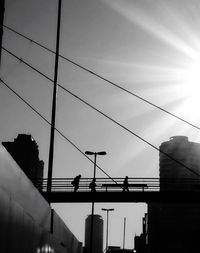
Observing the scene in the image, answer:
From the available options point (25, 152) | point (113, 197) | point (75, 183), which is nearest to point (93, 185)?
point (75, 183)

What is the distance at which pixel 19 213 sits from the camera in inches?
417

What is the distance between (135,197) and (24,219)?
69.6ft

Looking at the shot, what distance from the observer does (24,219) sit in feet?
36.8

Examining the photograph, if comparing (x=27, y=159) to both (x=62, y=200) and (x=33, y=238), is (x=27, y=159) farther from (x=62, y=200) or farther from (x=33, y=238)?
(x=33, y=238)

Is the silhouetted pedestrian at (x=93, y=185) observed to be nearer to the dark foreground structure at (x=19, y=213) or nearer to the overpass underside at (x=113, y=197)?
the overpass underside at (x=113, y=197)

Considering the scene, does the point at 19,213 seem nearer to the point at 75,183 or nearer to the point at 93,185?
the point at 93,185

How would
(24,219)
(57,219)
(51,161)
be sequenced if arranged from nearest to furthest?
(24,219) < (57,219) < (51,161)

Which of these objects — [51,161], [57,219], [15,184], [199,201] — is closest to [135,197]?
[199,201]

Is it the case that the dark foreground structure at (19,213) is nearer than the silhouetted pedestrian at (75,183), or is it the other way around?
the dark foreground structure at (19,213)

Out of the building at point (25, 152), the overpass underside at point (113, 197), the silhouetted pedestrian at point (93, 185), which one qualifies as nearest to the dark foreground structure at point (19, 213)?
the overpass underside at point (113, 197)

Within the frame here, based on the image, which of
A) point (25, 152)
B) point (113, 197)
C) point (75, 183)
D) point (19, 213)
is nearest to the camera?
point (19, 213)

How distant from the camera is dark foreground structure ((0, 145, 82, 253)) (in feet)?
30.3

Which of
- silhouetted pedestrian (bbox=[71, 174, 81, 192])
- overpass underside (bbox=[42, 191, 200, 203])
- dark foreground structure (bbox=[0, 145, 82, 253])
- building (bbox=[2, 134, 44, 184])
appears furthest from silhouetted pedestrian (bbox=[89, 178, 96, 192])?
building (bbox=[2, 134, 44, 184])

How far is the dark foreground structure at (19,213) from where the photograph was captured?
9.22m
